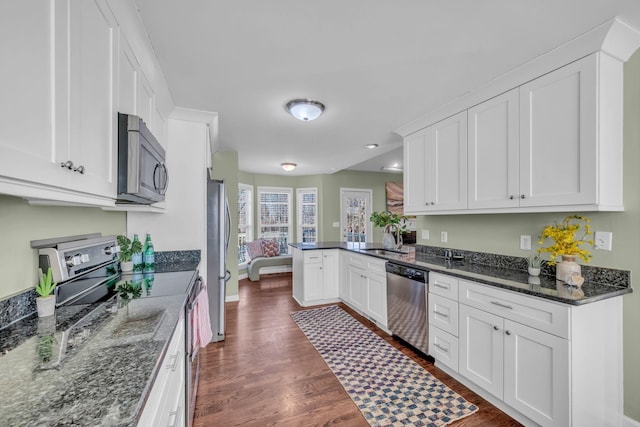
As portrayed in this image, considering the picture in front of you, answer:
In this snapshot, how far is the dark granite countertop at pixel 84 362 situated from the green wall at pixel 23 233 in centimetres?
17

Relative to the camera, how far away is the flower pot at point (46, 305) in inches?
45.3

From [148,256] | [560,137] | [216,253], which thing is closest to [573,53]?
[560,137]

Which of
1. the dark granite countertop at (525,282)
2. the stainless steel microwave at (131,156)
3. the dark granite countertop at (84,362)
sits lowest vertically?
the dark granite countertop at (525,282)

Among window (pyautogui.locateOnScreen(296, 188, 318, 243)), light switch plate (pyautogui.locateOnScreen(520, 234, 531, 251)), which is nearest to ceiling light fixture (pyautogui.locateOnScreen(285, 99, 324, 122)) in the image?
light switch plate (pyautogui.locateOnScreen(520, 234, 531, 251))

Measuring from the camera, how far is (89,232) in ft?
5.61

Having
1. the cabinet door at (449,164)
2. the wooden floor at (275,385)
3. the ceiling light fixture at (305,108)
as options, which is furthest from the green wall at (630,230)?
the ceiling light fixture at (305,108)

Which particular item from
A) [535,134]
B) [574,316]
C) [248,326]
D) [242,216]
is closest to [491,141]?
[535,134]

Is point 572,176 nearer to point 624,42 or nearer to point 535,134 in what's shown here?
point 535,134

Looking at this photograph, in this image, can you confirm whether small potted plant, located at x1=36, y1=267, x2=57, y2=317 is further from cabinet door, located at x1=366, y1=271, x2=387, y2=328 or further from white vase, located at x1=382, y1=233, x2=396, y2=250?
white vase, located at x1=382, y1=233, x2=396, y2=250

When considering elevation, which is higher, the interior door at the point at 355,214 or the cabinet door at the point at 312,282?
the interior door at the point at 355,214

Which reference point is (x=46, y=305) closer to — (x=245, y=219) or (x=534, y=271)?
(x=534, y=271)

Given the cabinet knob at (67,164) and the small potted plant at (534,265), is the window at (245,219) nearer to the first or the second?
the small potted plant at (534,265)

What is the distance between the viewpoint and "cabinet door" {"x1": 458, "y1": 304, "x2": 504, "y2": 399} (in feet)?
6.06

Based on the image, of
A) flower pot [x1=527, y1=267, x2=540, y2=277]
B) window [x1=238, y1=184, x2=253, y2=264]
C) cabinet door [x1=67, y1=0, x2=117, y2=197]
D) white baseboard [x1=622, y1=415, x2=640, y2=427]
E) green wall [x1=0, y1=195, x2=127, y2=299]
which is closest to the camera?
cabinet door [x1=67, y1=0, x2=117, y2=197]
